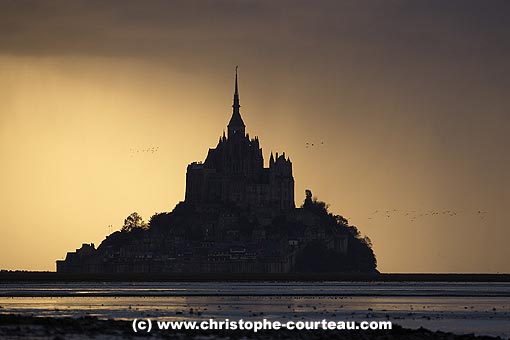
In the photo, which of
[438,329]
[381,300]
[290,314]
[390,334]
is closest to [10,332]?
[390,334]

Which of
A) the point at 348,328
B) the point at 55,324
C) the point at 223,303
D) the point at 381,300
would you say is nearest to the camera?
the point at 55,324

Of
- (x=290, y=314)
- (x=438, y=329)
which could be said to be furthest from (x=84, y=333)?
(x=290, y=314)

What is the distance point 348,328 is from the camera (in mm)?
73312

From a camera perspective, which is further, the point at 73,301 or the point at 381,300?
the point at 381,300

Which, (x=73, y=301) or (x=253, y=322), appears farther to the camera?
(x=73, y=301)

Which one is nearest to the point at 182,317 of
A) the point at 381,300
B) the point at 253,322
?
the point at 253,322

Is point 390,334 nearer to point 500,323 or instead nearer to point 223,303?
point 500,323

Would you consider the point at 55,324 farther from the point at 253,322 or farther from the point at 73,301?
the point at 73,301

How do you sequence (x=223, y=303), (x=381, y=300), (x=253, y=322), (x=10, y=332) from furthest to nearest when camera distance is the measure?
(x=381, y=300) < (x=223, y=303) < (x=253, y=322) < (x=10, y=332)

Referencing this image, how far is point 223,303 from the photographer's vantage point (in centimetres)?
10981

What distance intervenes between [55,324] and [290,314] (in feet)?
87.8

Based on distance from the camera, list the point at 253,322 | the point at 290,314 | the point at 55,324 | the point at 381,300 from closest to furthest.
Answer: the point at 55,324 → the point at 253,322 → the point at 290,314 → the point at 381,300

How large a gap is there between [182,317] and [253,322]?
606cm

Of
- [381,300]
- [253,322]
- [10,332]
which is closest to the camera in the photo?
[10,332]
